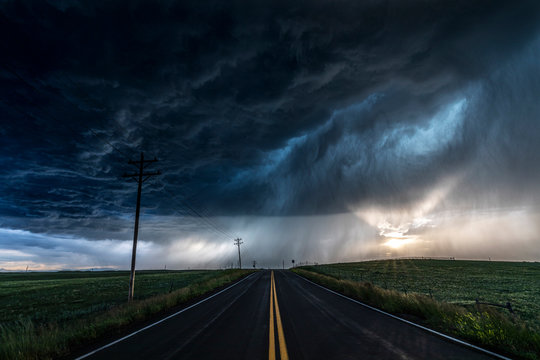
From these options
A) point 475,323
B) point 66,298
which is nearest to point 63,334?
point 475,323

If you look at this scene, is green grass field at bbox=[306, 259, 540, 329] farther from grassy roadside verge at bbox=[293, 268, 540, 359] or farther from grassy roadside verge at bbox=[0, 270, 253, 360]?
grassy roadside verge at bbox=[0, 270, 253, 360]

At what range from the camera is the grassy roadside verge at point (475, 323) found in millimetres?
5977

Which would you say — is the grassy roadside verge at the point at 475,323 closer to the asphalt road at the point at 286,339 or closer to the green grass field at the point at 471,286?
the asphalt road at the point at 286,339

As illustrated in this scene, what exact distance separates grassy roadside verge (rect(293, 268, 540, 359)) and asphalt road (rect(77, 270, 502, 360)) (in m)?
0.87

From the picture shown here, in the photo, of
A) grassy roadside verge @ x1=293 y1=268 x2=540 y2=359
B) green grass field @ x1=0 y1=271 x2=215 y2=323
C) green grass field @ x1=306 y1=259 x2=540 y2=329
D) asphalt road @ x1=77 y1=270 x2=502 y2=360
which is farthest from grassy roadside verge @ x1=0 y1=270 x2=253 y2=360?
green grass field @ x1=306 y1=259 x2=540 y2=329

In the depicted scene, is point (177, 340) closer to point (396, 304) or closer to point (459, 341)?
point (459, 341)

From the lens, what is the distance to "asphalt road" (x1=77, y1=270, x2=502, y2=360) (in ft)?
18.2

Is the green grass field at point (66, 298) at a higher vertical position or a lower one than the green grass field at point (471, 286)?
higher

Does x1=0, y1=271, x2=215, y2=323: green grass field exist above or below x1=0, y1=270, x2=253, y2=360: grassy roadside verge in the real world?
Result: below

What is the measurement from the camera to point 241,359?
Result: 17.2 feet

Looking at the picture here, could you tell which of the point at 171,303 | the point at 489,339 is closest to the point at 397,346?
the point at 489,339

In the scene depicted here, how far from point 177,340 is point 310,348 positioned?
3556mm

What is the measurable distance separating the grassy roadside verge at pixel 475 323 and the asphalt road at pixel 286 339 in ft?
2.87

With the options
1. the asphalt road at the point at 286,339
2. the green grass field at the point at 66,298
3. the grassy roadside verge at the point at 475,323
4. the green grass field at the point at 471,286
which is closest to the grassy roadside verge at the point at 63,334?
the asphalt road at the point at 286,339
